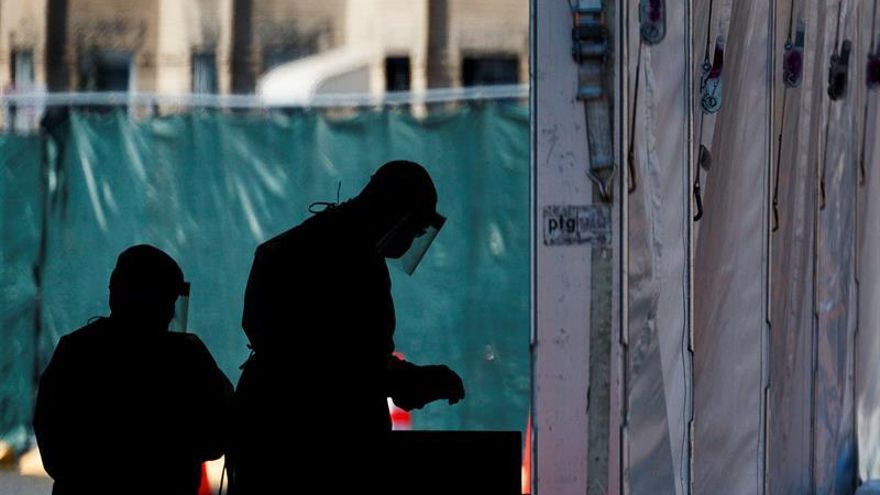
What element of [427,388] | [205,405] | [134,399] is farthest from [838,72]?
[134,399]

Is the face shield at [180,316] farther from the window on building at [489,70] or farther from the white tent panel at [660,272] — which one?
the window on building at [489,70]

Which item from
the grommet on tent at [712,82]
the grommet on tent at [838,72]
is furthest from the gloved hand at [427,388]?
the grommet on tent at [838,72]

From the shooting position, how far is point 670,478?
5668 millimetres

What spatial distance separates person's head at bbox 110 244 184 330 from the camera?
5.58 meters

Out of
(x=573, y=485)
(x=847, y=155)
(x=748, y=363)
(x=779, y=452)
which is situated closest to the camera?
(x=573, y=485)

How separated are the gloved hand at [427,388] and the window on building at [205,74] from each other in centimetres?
1501

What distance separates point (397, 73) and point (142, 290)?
14953mm

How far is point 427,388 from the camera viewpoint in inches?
227

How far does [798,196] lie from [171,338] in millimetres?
3201

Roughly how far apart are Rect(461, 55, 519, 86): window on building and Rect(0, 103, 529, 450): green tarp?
9.23 metres

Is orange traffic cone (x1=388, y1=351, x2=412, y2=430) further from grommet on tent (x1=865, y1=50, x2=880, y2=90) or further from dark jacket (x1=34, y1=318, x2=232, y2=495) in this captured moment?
dark jacket (x1=34, y1=318, x2=232, y2=495)

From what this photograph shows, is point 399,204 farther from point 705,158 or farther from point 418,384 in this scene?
point 705,158

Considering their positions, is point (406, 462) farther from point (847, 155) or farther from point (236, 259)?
point (236, 259)

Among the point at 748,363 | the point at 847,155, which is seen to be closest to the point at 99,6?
the point at 847,155
